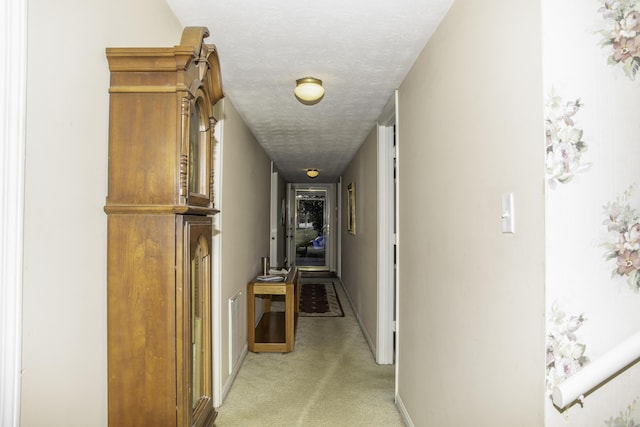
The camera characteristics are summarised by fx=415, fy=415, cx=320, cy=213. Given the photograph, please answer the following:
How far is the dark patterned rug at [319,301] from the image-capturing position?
565cm

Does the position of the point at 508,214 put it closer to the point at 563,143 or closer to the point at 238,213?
the point at 563,143

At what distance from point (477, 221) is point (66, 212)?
1.31 m

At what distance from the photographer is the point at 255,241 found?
15.3 feet

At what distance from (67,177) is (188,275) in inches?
16.8

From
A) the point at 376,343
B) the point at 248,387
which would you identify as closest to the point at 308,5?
the point at 248,387

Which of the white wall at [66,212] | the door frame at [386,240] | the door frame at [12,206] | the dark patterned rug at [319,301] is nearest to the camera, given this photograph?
the door frame at [12,206]

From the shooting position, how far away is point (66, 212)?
3.58ft

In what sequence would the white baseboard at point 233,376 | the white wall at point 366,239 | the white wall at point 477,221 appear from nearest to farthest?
1. the white wall at point 477,221
2. the white baseboard at point 233,376
3. the white wall at point 366,239

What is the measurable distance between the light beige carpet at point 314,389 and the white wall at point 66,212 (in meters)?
1.68

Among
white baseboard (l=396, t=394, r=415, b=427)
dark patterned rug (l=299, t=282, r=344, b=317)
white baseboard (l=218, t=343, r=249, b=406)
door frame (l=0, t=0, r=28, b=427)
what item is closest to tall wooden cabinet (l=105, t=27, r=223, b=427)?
door frame (l=0, t=0, r=28, b=427)

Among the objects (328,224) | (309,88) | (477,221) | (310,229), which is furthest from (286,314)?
(310,229)

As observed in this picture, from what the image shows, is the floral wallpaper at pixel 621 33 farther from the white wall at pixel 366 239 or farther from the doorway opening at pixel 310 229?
the doorway opening at pixel 310 229

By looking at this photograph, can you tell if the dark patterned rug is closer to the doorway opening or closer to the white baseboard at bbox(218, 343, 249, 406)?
the white baseboard at bbox(218, 343, 249, 406)

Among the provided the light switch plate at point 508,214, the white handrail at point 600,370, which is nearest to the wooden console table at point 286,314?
the light switch plate at point 508,214
